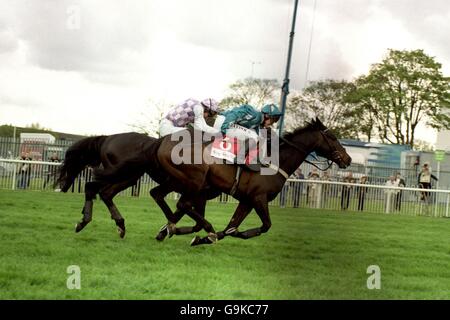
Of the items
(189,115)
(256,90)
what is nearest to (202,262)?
(189,115)

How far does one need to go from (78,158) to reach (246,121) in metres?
2.45

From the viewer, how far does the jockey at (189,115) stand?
355 inches

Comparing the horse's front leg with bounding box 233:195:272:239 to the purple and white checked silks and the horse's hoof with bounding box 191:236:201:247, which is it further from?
the purple and white checked silks

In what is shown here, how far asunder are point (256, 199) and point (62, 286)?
3660 mm

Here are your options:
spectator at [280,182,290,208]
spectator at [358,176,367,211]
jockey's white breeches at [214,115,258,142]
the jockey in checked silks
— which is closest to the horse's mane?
the jockey in checked silks

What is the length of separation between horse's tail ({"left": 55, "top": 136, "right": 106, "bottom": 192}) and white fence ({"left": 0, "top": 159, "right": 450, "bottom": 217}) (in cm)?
876

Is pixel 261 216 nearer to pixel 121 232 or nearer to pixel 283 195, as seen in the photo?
pixel 121 232

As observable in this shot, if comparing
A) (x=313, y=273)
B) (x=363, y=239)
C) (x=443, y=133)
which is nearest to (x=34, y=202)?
(x=363, y=239)

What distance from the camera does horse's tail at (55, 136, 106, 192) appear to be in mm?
9750

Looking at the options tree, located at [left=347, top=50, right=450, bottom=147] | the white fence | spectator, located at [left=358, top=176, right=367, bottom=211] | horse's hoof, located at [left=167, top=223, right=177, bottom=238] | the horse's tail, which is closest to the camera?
horse's hoof, located at [left=167, top=223, right=177, bottom=238]

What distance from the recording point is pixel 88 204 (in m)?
9.02

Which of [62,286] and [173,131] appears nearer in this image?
[62,286]
